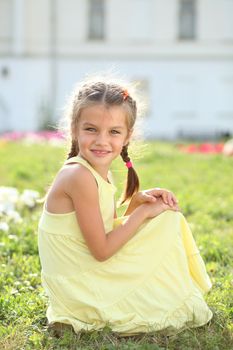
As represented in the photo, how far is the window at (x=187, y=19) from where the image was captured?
23.8 metres

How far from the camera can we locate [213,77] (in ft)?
77.7

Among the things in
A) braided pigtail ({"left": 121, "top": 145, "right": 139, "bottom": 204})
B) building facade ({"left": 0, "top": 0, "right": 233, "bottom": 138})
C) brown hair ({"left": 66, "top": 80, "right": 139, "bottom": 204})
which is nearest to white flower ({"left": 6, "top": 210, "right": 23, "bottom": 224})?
braided pigtail ({"left": 121, "top": 145, "right": 139, "bottom": 204})

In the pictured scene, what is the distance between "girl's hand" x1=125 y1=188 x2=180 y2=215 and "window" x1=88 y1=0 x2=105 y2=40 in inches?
833

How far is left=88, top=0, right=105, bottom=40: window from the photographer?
24.0m

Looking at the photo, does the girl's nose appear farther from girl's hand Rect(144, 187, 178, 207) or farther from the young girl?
girl's hand Rect(144, 187, 178, 207)

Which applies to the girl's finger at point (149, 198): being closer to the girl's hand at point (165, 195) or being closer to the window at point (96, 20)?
the girl's hand at point (165, 195)

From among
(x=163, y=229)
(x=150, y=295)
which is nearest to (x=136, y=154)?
(x=163, y=229)

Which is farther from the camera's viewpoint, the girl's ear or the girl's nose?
the girl's ear

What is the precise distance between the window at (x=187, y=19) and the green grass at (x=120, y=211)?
50.5 feet

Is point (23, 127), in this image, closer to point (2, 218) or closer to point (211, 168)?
point (211, 168)

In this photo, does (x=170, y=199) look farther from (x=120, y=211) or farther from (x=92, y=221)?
(x=120, y=211)

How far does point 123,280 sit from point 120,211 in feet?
7.60

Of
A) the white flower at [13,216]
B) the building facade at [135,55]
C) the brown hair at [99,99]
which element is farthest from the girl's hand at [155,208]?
the building facade at [135,55]

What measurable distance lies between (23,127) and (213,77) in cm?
674
